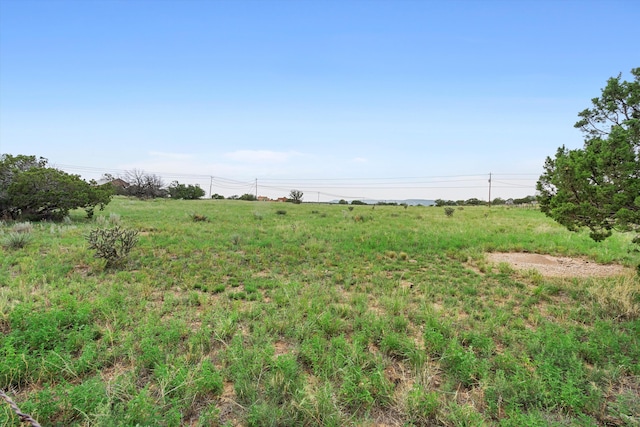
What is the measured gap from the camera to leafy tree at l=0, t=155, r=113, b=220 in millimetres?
12367

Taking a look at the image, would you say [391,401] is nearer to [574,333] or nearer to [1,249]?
[574,333]

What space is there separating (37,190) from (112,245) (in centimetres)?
915

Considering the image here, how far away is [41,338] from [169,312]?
1559mm

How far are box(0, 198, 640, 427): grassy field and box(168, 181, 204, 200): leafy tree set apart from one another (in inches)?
1862

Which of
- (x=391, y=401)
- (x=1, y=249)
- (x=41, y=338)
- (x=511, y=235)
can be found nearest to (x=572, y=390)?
(x=391, y=401)

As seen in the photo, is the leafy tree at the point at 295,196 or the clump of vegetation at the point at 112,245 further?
the leafy tree at the point at 295,196

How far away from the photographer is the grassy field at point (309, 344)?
2844 mm

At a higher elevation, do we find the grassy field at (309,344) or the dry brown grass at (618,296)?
the dry brown grass at (618,296)

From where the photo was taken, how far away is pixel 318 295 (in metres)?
5.80

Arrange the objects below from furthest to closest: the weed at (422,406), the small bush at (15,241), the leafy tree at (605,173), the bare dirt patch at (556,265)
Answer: the small bush at (15,241) < the bare dirt patch at (556,265) < the leafy tree at (605,173) < the weed at (422,406)

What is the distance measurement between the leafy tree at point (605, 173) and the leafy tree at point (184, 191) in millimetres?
53637

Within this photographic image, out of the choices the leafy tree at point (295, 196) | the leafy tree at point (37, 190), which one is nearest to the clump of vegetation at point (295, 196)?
the leafy tree at point (295, 196)

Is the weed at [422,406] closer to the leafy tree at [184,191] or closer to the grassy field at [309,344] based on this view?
the grassy field at [309,344]


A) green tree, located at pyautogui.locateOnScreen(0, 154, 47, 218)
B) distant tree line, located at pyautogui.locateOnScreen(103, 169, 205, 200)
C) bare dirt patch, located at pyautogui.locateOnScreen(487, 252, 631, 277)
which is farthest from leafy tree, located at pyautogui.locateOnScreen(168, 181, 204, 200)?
bare dirt patch, located at pyautogui.locateOnScreen(487, 252, 631, 277)
